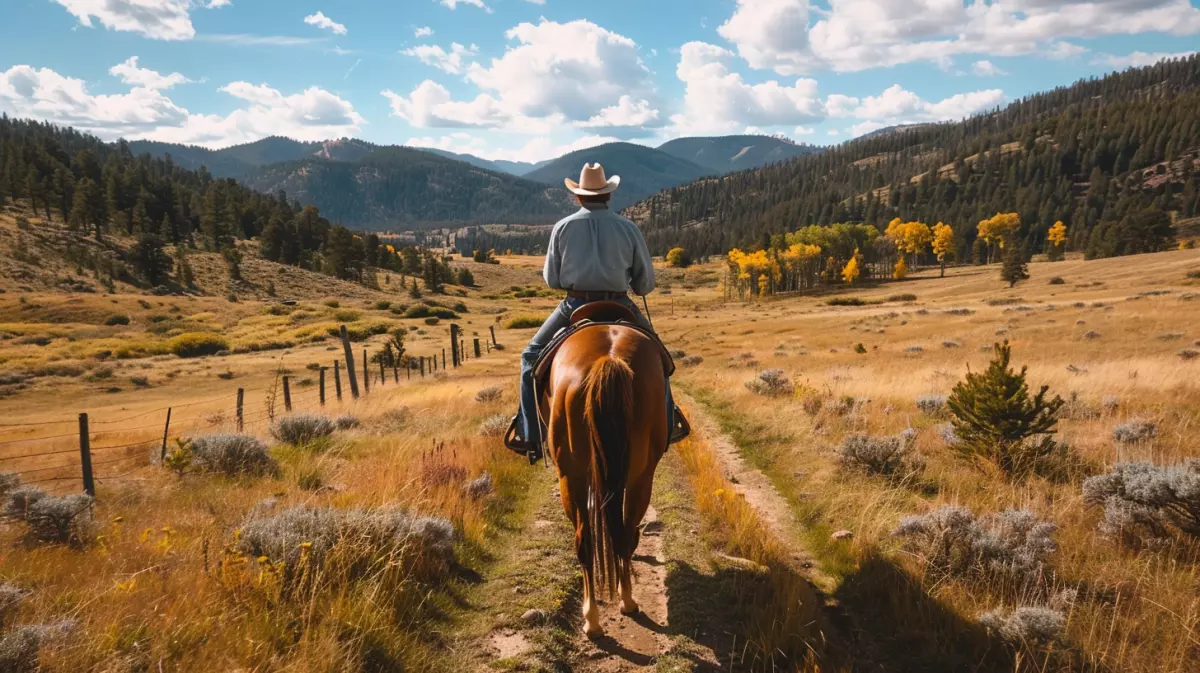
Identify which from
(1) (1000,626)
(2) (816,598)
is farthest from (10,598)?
(1) (1000,626)

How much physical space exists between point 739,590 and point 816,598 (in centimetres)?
68

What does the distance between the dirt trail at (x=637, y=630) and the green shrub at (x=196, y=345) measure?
168 ft

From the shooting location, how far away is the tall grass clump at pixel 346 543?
4.60m

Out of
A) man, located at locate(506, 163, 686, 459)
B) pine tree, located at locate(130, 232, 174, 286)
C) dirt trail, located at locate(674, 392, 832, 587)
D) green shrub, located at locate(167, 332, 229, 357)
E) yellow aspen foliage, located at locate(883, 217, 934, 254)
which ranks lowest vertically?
green shrub, located at locate(167, 332, 229, 357)

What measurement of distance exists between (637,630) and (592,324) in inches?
104

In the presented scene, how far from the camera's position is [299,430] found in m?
10.4

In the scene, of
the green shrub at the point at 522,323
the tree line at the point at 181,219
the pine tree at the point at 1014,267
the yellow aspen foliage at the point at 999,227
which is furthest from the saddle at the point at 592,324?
the yellow aspen foliage at the point at 999,227

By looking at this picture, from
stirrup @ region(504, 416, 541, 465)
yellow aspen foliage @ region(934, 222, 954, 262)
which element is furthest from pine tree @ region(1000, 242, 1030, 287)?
stirrup @ region(504, 416, 541, 465)

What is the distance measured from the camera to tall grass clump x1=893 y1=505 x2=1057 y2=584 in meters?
4.76

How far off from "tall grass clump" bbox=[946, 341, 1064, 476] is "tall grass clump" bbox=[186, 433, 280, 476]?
9923mm

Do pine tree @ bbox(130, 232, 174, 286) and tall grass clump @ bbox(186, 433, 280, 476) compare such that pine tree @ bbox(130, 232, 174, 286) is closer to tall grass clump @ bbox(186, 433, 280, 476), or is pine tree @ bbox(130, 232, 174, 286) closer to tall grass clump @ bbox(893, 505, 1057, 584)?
tall grass clump @ bbox(186, 433, 280, 476)

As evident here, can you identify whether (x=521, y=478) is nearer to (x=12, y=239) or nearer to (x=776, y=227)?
(x=12, y=239)

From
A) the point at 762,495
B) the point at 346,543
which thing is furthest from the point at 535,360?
the point at 762,495

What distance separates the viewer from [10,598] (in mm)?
3656
